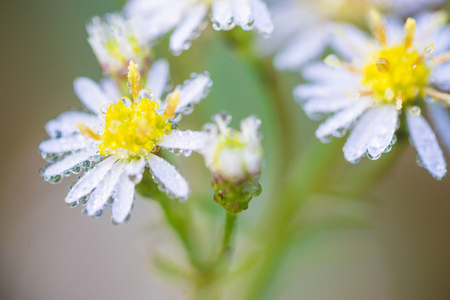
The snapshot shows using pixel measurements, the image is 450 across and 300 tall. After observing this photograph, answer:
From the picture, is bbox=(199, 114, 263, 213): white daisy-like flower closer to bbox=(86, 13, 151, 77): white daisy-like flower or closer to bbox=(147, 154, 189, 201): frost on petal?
bbox=(147, 154, 189, 201): frost on petal

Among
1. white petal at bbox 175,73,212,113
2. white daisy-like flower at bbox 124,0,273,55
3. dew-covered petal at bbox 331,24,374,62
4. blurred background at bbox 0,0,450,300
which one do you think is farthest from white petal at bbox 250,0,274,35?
blurred background at bbox 0,0,450,300

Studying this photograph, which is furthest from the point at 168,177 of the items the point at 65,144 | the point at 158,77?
the point at 158,77

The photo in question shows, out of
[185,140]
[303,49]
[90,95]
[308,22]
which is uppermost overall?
[308,22]

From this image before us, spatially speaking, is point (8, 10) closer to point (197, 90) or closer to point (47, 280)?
point (47, 280)

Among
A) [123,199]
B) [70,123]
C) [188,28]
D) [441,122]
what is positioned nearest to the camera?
[123,199]

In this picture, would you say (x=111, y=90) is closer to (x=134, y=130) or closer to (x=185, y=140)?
(x=134, y=130)

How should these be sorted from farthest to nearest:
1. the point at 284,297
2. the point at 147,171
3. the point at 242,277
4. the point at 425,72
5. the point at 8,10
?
the point at 8,10, the point at 284,297, the point at 242,277, the point at 425,72, the point at 147,171

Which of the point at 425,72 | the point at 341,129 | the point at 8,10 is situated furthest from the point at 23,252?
the point at 425,72
